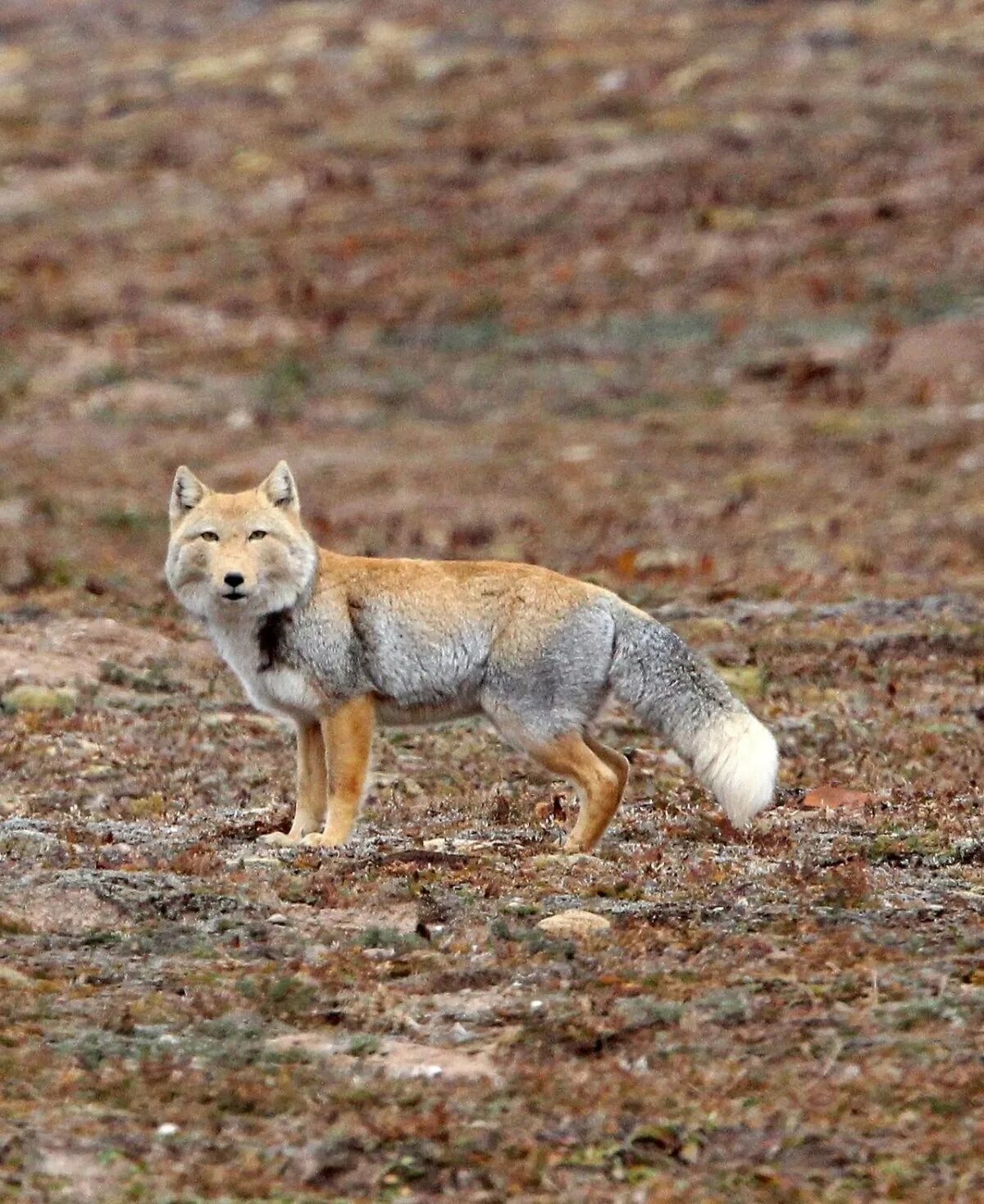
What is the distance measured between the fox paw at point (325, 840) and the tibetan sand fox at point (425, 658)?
0.01 meters

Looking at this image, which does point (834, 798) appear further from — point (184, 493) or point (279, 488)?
Answer: point (184, 493)

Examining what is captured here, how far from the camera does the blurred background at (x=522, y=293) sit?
24.0 metres

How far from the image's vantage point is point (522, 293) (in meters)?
34.0

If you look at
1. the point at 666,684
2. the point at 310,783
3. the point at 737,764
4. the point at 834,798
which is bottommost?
the point at 834,798

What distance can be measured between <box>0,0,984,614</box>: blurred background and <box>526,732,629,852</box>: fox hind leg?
856 cm

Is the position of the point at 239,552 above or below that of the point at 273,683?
above

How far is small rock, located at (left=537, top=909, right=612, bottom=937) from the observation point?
28.8ft

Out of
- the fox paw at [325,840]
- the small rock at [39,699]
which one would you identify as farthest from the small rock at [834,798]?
the small rock at [39,699]

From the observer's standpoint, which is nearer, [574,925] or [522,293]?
[574,925]

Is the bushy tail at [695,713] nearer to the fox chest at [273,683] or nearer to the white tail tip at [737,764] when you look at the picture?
the white tail tip at [737,764]

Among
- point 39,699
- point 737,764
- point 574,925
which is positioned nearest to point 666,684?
point 737,764

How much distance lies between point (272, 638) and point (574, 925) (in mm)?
2844

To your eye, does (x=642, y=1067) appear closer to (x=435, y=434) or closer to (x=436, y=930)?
(x=436, y=930)

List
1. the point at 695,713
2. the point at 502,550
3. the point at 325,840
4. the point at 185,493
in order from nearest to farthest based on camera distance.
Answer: the point at 695,713 → the point at 325,840 → the point at 185,493 → the point at 502,550
